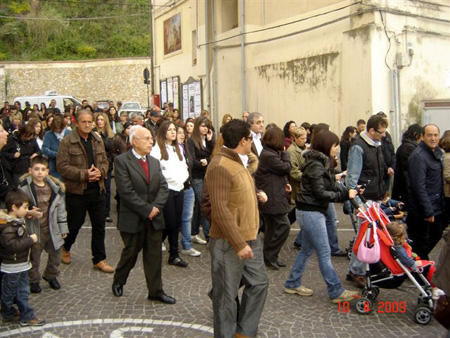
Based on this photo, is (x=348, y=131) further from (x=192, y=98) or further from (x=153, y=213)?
(x=192, y=98)

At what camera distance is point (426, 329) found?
489 centimetres

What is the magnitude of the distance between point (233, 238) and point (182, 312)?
1665mm

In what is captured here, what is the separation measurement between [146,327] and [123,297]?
91 cm

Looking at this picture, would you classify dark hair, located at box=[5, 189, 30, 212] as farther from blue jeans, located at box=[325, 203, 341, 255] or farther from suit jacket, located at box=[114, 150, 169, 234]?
blue jeans, located at box=[325, 203, 341, 255]

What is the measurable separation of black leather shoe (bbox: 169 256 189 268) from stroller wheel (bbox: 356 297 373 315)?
2581mm

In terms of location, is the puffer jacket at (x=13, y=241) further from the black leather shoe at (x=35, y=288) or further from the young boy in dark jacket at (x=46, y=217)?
the black leather shoe at (x=35, y=288)

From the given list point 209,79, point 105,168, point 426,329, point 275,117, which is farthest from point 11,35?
point 426,329

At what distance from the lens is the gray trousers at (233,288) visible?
4.21 metres

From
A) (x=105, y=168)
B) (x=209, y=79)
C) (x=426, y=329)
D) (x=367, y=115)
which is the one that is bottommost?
(x=426, y=329)

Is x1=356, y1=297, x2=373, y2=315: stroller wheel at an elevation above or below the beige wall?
below

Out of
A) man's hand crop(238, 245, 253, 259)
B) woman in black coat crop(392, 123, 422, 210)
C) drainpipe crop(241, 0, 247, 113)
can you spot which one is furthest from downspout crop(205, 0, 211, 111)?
man's hand crop(238, 245, 253, 259)

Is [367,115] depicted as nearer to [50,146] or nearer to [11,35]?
[50,146]

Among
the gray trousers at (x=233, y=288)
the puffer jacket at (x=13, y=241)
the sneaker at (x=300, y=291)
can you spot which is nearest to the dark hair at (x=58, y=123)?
the puffer jacket at (x=13, y=241)
